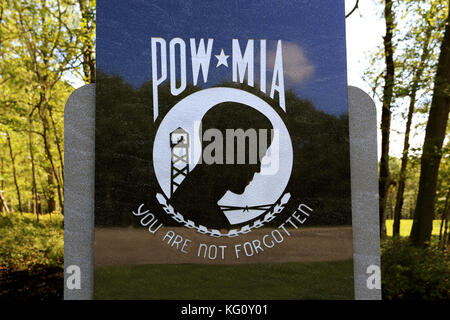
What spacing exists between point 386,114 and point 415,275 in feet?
16.0

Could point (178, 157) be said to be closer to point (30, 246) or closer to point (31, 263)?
point (31, 263)

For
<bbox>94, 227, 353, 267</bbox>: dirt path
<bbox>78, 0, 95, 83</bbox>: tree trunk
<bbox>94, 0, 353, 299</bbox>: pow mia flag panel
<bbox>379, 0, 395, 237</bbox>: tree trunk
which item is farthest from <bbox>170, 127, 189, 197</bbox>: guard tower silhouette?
<bbox>379, 0, 395, 237</bbox>: tree trunk

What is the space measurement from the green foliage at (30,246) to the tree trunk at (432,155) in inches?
371

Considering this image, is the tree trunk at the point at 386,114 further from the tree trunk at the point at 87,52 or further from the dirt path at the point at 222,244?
the tree trunk at the point at 87,52

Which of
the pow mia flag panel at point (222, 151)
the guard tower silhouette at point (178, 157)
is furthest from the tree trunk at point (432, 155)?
the guard tower silhouette at point (178, 157)

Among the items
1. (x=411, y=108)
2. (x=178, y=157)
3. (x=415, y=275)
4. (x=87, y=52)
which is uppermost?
(x=87, y=52)

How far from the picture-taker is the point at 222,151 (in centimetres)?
400

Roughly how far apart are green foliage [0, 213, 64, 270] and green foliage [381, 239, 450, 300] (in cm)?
820

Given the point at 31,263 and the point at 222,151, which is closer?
the point at 222,151

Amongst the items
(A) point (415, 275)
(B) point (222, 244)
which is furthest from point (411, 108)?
(B) point (222, 244)

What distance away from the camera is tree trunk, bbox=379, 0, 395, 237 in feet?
26.8

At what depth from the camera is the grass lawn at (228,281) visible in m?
3.85

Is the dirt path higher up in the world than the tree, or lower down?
lower down

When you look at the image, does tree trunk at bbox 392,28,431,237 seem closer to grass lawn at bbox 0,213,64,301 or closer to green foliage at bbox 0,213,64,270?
grass lawn at bbox 0,213,64,301
